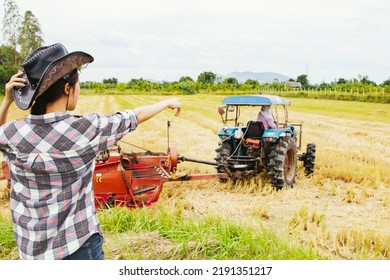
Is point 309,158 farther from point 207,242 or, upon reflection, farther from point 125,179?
point 207,242

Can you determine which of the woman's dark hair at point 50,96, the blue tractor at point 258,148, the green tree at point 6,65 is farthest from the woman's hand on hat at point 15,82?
the green tree at point 6,65

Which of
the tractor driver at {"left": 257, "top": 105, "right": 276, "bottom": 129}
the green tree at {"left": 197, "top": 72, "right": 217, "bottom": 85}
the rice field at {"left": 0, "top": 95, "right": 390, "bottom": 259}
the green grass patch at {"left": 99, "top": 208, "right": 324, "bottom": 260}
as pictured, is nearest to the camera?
the green grass patch at {"left": 99, "top": 208, "right": 324, "bottom": 260}

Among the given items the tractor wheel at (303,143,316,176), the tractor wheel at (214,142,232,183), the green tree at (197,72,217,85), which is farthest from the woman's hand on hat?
the green tree at (197,72,217,85)

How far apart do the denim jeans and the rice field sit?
1227 mm

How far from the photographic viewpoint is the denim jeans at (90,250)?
178cm

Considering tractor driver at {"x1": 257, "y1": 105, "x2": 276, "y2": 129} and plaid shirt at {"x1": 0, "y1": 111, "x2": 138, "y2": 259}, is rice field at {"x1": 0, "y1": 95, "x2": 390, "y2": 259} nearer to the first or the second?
tractor driver at {"x1": 257, "y1": 105, "x2": 276, "y2": 129}

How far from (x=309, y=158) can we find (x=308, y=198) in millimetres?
1370

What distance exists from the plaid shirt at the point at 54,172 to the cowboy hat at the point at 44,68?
0.10 m

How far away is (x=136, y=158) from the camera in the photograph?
506cm

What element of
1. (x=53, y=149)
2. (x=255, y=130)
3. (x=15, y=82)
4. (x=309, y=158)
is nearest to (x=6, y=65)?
(x=255, y=130)

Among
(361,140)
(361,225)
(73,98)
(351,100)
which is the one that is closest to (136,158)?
(361,225)

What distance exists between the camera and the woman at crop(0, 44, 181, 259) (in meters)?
→ 1.62

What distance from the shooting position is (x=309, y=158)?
6.85 meters

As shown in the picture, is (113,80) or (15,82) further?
(113,80)
